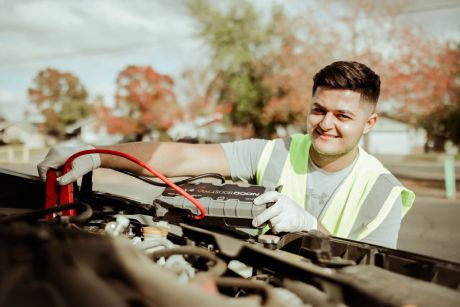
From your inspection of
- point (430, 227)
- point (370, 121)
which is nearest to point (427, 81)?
point (430, 227)

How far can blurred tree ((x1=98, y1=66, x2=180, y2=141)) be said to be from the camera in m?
32.7

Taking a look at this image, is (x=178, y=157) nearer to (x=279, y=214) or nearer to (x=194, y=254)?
(x=279, y=214)

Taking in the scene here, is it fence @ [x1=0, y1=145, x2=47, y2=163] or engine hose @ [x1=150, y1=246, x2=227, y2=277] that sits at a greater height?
engine hose @ [x1=150, y1=246, x2=227, y2=277]

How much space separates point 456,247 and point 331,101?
5225 millimetres

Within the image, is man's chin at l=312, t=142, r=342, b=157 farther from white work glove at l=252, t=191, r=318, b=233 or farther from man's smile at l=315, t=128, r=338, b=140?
white work glove at l=252, t=191, r=318, b=233

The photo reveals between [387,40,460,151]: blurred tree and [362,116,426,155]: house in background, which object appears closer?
[387,40,460,151]: blurred tree

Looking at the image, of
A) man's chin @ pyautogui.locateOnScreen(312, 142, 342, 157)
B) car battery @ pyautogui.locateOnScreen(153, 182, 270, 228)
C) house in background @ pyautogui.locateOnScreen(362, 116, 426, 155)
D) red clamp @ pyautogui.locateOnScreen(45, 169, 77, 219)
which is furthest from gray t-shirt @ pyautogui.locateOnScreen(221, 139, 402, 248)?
house in background @ pyautogui.locateOnScreen(362, 116, 426, 155)

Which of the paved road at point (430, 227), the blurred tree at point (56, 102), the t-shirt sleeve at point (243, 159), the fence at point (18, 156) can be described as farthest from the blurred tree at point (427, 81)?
the blurred tree at point (56, 102)

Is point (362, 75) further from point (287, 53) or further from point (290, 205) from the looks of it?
point (287, 53)

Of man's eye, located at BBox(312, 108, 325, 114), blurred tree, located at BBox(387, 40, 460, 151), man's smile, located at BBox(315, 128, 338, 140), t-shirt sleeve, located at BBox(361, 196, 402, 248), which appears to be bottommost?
t-shirt sleeve, located at BBox(361, 196, 402, 248)

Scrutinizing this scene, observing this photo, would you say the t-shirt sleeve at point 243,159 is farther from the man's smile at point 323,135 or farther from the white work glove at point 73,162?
the white work glove at point 73,162

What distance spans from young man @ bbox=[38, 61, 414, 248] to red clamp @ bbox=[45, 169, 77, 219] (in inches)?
1.6

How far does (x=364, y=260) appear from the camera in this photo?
136 cm

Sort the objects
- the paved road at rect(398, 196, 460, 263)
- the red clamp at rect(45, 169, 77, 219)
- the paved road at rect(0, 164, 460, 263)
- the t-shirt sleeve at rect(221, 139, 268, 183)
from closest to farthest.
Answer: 1. the red clamp at rect(45, 169, 77, 219)
2. the t-shirt sleeve at rect(221, 139, 268, 183)
3. the paved road at rect(0, 164, 460, 263)
4. the paved road at rect(398, 196, 460, 263)
